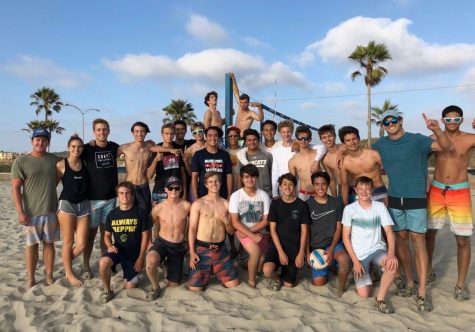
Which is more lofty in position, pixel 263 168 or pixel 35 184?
pixel 263 168

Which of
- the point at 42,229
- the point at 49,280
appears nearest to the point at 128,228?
the point at 42,229

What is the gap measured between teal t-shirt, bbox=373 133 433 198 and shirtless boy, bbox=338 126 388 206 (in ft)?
1.05

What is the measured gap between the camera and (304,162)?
4.86 meters

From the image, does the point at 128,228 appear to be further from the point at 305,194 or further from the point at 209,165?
the point at 305,194

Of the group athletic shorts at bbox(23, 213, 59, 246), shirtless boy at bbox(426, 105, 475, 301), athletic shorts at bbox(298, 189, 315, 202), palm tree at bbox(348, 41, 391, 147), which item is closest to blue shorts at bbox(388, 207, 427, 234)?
shirtless boy at bbox(426, 105, 475, 301)

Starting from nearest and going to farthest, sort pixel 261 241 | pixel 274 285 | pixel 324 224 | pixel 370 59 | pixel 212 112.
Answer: pixel 274 285 → pixel 324 224 → pixel 261 241 → pixel 212 112 → pixel 370 59

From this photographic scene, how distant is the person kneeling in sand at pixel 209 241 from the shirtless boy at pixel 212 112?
7.98 ft

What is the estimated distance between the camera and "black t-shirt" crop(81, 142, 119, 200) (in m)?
4.43

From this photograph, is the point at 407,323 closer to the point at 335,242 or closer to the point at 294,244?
the point at 335,242

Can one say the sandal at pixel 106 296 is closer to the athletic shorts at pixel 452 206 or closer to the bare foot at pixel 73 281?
the bare foot at pixel 73 281

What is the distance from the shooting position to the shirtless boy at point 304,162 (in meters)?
4.83

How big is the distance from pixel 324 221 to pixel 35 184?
3559mm

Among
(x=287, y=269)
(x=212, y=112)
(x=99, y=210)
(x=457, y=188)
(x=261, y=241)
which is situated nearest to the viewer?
(x=457, y=188)

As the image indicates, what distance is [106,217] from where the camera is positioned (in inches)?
174
